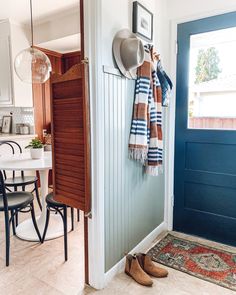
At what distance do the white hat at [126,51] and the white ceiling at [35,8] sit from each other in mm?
1689

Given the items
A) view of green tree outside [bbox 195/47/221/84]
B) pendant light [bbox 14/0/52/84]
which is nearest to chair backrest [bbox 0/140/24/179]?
pendant light [bbox 14/0/52/84]

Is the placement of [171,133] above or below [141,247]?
above

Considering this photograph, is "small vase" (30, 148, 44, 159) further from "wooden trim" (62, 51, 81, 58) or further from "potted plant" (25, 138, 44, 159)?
"wooden trim" (62, 51, 81, 58)

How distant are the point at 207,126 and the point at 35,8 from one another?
8.27 feet

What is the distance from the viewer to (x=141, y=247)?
2.26 metres

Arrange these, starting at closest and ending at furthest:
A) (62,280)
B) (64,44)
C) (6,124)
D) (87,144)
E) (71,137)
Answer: (87,144) → (71,137) → (62,280) → (64,44) → (6,124)

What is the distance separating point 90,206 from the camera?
1.71m

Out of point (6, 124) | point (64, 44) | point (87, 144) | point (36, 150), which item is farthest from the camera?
point (6, 124)

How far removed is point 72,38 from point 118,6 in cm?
209

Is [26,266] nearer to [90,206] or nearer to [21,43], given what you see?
[90,206]

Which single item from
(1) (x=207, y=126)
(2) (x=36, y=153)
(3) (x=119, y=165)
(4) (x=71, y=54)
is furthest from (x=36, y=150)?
(4) (x=71, y=54)

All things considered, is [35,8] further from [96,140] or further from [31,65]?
[96,140]

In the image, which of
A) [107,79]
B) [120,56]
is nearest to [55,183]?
[107,79]

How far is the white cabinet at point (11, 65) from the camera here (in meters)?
3.66
